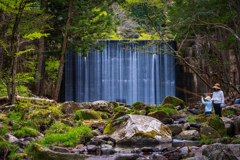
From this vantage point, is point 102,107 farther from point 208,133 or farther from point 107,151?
point 107,151

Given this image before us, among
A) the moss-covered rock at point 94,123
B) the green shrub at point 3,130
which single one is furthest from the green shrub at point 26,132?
the moss-covered rock at point 94,123

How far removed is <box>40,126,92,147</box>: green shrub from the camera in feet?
20.9

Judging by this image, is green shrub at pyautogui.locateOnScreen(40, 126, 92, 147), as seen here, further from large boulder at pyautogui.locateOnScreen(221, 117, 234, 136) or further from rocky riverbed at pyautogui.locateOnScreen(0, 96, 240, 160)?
large boulder at pyautogui.locateOnScreen(221, 117, 234, 136)

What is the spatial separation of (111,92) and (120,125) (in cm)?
1439

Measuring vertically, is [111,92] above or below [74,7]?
below

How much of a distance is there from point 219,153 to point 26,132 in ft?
16.0

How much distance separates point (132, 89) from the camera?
73.3 ft

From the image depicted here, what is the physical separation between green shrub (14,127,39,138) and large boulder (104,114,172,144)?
213cm

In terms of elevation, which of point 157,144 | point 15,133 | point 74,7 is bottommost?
point 157,144

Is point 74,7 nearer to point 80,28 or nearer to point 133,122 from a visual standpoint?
point 80,28

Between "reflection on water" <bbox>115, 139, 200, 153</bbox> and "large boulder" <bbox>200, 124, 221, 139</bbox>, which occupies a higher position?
"large boulder" <bbox>200, 124, 221, 139</bbox>

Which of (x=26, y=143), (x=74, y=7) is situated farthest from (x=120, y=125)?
(x=74, y=7)

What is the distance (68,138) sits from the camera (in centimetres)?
668

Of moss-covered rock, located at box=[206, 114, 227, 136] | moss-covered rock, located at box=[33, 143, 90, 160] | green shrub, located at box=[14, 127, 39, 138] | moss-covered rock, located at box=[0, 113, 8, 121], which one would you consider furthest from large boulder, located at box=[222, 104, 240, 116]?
moss-covered rock, located at box=[0, 113, 8, 121]
